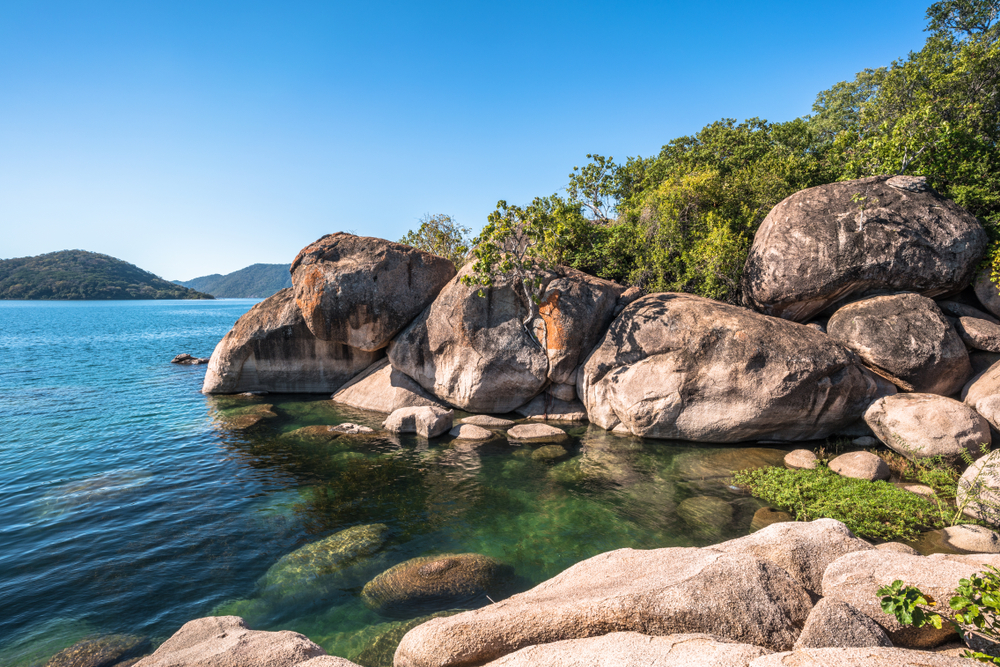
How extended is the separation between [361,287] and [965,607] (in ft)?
76.9

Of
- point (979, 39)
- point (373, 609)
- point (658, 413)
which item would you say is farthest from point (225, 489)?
point (979, 39)

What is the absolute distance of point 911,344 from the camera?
16828mm

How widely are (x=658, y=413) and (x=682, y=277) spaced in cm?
867

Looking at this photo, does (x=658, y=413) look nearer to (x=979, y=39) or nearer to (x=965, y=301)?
(x=965, y=301)

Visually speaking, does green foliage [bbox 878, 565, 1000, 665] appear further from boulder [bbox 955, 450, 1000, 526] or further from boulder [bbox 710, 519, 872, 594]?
boulder [bbox 955, 450, 1000, 526]

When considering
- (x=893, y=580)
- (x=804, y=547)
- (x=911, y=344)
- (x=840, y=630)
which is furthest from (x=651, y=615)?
(x=911, y=344)

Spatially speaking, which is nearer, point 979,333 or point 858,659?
point 858,659

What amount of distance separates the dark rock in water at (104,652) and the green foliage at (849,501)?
15355mm

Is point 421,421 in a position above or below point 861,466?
above

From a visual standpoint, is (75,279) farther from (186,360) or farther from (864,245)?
(864,245)

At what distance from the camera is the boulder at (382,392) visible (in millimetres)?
23628

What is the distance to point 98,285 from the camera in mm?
161250

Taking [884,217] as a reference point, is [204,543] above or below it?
below

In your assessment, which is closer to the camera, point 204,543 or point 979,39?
point 204,543
